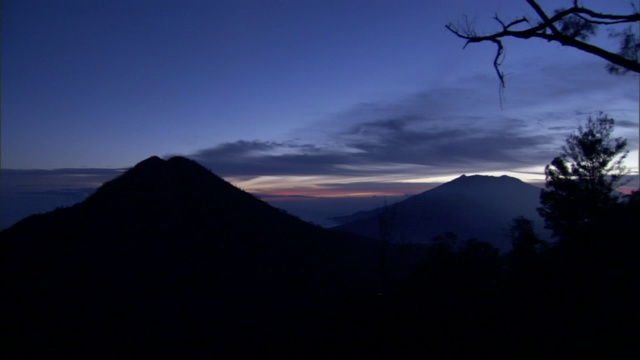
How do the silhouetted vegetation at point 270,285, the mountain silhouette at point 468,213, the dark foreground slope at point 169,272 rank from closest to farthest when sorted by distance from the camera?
the silhouetted vegetation at point 270,285, the dark foreground slope at point 169,272, the mountain silhouette at point 468,213

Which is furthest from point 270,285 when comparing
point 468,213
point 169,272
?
point 468,213

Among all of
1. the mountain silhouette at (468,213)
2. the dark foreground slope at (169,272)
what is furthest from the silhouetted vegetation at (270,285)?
the mountain silhouette at (468,213)

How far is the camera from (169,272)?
53.2 ft

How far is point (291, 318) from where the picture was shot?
14.4 m

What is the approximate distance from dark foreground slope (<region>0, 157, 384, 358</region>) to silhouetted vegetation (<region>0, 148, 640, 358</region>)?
6 centimetres

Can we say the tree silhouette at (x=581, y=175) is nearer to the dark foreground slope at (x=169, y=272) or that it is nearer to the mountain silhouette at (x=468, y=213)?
the dark foreground slope at (x=169, y=272)

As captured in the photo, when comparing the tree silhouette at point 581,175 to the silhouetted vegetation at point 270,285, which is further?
the tree silhouette at point 581,175

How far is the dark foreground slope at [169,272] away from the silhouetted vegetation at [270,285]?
0.06m

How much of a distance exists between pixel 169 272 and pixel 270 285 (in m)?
3.92

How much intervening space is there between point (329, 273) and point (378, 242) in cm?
723

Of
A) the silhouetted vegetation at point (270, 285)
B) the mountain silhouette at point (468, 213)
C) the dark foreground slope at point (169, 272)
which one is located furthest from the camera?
the mountain silhouette at point (468, 213)

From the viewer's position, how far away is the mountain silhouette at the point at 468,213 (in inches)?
2906

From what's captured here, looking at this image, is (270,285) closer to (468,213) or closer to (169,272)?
(169,272)

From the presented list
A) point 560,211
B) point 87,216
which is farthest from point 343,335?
point 560,211
